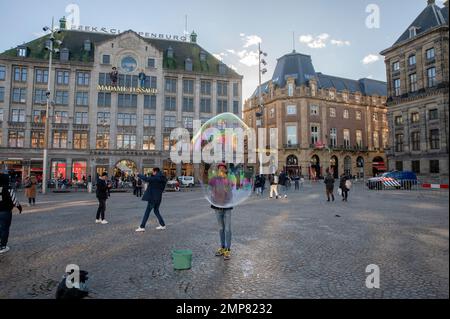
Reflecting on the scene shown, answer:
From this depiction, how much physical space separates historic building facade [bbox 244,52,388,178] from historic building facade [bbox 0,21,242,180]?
39.6 feet

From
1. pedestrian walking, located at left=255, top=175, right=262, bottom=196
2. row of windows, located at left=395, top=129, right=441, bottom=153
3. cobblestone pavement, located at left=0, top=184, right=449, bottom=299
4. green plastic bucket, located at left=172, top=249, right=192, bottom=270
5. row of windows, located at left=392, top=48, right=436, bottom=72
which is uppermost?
row of windows, located at left=392, top=48, right=436, bottom=72

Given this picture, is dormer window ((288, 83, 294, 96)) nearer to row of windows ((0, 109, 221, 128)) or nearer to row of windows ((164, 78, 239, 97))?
row of windows ((164, 78, 239, 97))

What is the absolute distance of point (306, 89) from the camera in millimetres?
57219

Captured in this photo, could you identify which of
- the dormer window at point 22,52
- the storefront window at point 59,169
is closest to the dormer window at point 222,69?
the storefront window at point 59,169

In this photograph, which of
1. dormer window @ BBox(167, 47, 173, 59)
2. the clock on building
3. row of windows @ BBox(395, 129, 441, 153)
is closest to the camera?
row of windows @ BBox(395, 129, 441, 153)

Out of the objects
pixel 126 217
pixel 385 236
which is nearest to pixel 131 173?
pixel 126 217

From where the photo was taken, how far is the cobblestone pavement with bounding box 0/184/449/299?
461 cm

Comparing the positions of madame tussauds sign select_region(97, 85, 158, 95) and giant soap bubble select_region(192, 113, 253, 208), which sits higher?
madame tussauds sign select_region(97, 85, 158, 95)

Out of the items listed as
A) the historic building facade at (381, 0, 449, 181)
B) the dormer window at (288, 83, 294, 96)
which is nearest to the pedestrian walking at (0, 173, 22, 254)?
the historic building facade at (381, 0, 449, 181)

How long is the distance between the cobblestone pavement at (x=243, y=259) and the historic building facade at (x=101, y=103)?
37.4 m

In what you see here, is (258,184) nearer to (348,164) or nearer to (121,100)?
(121,100)

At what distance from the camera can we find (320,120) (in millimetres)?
58125

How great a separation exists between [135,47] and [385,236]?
4979 cm
